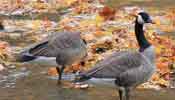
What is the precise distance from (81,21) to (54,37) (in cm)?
520

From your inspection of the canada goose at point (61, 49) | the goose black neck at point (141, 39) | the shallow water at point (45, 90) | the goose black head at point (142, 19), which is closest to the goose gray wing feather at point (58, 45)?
the canada goose at point (61, 49)

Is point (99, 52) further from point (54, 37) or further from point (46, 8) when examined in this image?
point (46, 8)

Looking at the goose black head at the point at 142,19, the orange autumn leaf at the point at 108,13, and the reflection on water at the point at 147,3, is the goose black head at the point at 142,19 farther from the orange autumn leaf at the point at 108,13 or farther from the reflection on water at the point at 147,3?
the reflection on water at the point at 147,3

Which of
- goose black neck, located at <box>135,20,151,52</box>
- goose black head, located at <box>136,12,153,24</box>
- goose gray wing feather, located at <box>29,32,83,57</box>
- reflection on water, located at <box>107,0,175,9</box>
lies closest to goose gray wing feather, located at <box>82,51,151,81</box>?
goose black neck, located at <box>135,20,151,52</box>

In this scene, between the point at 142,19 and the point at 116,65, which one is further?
the point at 142,19

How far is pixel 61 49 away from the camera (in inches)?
450

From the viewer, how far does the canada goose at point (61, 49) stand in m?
11.1

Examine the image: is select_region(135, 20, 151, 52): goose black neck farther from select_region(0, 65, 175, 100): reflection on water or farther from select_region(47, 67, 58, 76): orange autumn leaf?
select_region(47, 67, 58, 76): orange autumn leaf

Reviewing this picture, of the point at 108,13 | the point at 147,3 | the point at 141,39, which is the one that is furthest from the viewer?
the point at 147,3

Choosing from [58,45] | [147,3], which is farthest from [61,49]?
[147,3]

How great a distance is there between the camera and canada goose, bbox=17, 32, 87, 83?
11.1 metres

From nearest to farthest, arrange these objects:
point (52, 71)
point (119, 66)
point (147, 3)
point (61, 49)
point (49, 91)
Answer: point (119, 66) → point (49, 91) → point (61, 49) → point (52, 71) → point (147, 3)

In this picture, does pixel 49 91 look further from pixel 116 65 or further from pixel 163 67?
pixel 163 67

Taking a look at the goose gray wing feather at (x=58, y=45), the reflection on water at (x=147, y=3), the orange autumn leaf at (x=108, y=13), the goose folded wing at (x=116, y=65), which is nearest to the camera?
the goose folded wing at (x=116, y=65)
